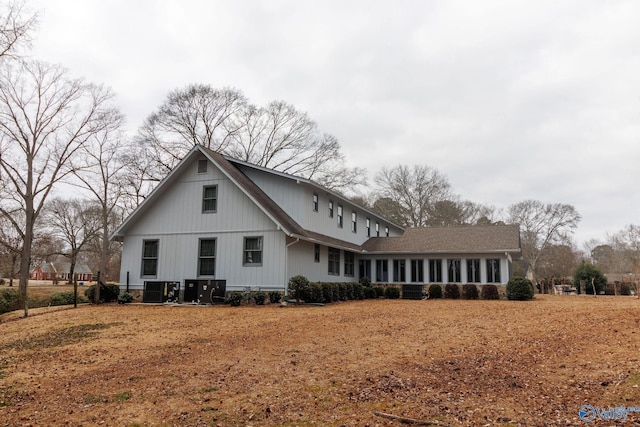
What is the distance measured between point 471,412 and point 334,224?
19.8 metres

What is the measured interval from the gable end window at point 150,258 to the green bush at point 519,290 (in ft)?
55.8

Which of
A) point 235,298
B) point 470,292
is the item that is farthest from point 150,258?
point 470,292

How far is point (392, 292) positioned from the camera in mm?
25094

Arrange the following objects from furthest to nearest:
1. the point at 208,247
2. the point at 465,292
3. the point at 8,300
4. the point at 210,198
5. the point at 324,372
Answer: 1. the point at 465,292
2. the point at 210,198
3. the point at 208,247
4. the point at 8,300
5. the point at 324,372

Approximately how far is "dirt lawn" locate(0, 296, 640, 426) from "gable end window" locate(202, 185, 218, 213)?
28.8ft

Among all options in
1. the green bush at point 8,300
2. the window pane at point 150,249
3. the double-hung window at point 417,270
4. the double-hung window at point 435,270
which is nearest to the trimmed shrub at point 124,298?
the window pane at point 150,249

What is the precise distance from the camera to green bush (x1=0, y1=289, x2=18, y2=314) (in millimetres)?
19359

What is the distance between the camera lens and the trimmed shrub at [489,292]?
23.5 meters

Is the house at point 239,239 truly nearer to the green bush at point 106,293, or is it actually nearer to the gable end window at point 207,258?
the gable end window at point 207,258

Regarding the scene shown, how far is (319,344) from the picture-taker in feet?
30.9

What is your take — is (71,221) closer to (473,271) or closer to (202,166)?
(202,166)

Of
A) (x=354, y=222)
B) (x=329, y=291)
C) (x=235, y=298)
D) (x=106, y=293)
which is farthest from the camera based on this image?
(x=354, y=222)

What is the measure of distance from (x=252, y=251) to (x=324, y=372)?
13168mm

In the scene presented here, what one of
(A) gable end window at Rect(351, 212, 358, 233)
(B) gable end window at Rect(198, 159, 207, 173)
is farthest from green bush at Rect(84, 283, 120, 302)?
(A) gable end window at Rect(351, 212, 358, 233)
